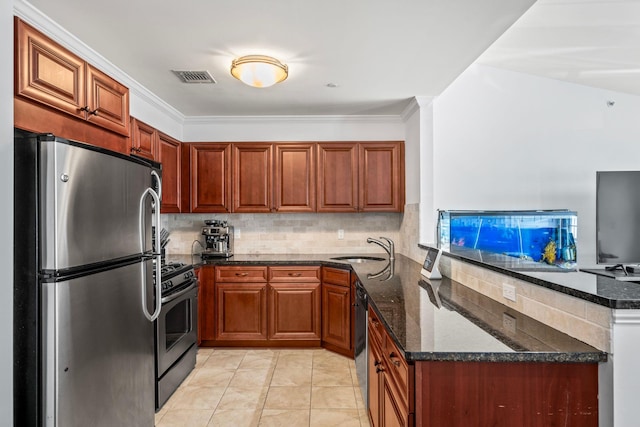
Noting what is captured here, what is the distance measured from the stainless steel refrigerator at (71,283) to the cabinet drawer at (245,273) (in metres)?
1.72

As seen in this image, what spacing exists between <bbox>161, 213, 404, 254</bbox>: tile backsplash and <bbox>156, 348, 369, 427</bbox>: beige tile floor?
1.15 m

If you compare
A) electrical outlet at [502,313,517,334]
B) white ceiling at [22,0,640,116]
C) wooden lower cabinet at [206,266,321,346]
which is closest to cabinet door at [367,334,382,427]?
electrical outlet at [502,313,517,334]

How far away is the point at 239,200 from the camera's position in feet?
13.0

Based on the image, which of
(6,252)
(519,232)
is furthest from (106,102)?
(519,232)

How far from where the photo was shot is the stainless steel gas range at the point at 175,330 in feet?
8.70

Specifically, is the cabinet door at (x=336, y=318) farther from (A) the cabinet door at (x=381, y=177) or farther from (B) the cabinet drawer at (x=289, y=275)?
(A) the cabinet door at (x=381, y=177)

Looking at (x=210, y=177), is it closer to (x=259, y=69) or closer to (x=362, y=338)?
(x=259, y=69)

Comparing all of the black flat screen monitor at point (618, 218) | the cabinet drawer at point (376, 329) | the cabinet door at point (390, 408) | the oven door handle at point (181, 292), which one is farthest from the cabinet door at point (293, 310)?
the black flat screen monitor at point (618, 218)

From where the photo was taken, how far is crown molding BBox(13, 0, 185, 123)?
1.88 meters

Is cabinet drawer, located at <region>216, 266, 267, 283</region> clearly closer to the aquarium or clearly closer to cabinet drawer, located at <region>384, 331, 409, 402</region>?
the aquarium

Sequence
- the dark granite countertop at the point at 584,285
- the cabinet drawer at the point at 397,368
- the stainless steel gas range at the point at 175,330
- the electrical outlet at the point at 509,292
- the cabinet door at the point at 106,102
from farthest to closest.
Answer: the stainless steel gas range at the point at 175,330
the cabinet door at the point at 106,102
the electrical outlet at the point at 509,292
the cabinet drawer at the point at 397,368
the dark granite countertop at the point at 584,285

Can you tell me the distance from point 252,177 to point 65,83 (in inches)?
81.1

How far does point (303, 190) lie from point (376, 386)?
7.68 feet

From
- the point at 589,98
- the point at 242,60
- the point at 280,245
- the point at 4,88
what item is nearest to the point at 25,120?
the point at 4,88
